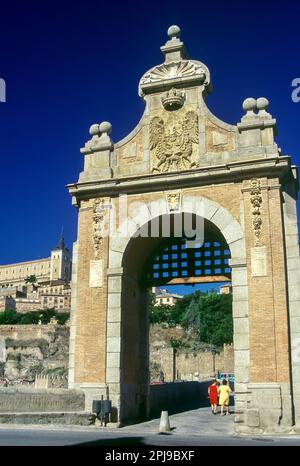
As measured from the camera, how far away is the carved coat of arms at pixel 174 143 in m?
17.5

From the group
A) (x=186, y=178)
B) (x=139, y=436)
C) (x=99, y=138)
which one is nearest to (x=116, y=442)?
(x=139, y=436)

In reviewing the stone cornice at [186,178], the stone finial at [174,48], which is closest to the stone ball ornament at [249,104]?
the stone cornice at [186,178]

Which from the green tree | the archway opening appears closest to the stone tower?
the green tree

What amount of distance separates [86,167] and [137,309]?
5.12 metres

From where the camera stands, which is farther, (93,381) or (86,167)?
(86,167)

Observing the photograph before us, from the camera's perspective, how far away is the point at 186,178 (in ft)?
56.1

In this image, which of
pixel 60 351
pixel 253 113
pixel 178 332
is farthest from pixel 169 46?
pixel 60 351

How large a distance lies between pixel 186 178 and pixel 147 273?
4117 millimetres

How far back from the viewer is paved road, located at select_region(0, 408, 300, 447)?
A: 37.4 feet

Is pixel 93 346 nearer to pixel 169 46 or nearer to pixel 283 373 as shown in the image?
pixel 283 373

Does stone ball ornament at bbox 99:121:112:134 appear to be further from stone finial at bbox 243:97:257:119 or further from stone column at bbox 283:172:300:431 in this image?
stone column at bbox 283:172:300:431

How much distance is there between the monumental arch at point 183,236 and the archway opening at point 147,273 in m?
0.05

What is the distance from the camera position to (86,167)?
18703 mm

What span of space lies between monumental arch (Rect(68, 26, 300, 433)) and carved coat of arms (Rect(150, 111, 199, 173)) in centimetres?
3
